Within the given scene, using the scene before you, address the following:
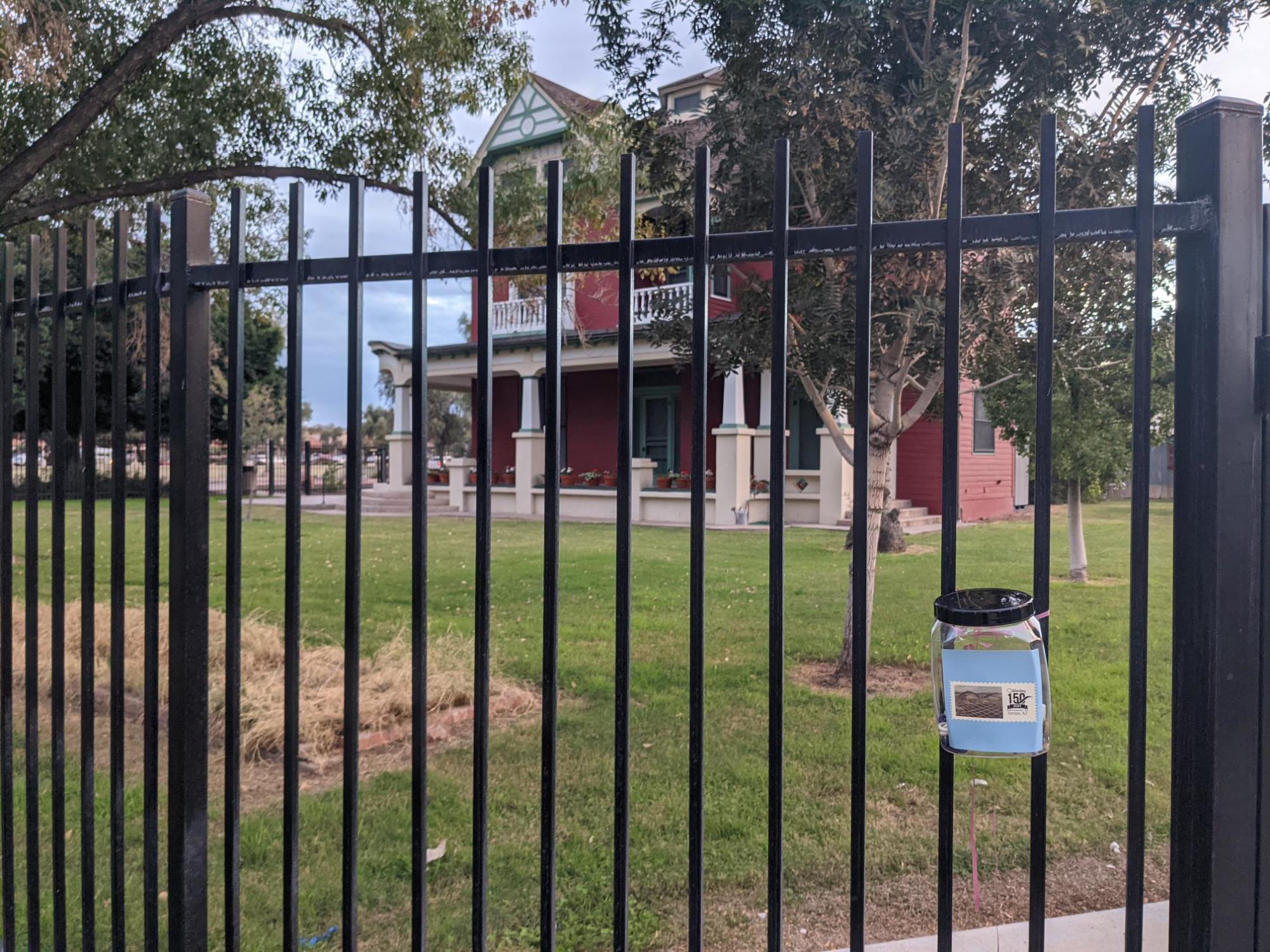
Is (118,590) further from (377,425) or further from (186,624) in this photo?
(377,425)

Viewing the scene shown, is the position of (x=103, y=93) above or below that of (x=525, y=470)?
above

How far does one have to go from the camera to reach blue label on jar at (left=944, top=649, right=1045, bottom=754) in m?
1.57

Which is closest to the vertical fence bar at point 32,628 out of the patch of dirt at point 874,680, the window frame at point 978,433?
the patch of dirt at point 874,680

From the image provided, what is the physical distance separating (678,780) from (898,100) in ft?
14.5

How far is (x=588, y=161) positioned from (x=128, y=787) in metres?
5.98

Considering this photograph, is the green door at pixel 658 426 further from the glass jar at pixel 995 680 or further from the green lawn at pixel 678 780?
the glass jar at pixel 995 680

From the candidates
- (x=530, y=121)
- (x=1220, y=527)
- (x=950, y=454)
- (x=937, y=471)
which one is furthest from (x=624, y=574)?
(x=530, y=121)

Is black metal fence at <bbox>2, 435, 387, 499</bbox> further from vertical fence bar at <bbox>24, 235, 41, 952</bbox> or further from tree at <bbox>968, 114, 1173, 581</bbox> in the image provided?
vertical fence bar at <bbox>24, 235, 41, 952</bbox>

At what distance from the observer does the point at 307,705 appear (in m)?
→ 5.30

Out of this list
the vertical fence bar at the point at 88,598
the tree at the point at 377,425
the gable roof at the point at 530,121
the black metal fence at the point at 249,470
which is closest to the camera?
the vertical fence bar at the point at 88,598

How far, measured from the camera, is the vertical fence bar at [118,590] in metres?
2.49

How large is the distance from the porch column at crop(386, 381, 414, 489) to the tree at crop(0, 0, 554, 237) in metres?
14.7

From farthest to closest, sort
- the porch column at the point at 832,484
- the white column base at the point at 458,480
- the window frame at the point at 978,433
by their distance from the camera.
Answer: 1. the white column base at the point at 458,480
2. the window frame at the point at 978,433
3. the porch column at the point at 832,484

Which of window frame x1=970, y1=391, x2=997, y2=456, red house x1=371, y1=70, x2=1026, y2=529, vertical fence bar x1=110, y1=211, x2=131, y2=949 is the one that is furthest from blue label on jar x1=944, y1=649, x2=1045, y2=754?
window frame x1=970, y1=391, x2=997, y2=456
